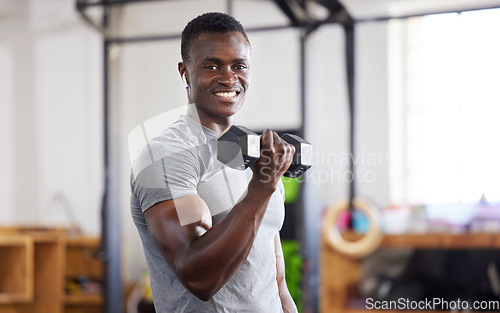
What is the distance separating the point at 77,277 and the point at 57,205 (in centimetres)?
46

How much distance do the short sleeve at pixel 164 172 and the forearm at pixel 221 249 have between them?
65mm

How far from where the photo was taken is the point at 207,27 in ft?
2.75

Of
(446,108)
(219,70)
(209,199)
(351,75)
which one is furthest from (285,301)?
(351,75)

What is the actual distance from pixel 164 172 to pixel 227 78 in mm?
152

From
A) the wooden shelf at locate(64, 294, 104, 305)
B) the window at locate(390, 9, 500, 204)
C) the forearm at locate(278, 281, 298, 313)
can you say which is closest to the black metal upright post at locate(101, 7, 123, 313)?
the wooden shelf at locate(64, 294, 104, 305)

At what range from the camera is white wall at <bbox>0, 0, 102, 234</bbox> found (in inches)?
152

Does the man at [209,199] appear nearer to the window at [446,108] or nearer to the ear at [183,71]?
the ear at [183,71]

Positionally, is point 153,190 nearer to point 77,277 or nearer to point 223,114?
point 223,114

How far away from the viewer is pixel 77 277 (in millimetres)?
3908

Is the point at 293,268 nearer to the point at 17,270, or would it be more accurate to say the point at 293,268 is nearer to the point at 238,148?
the point at 17,270

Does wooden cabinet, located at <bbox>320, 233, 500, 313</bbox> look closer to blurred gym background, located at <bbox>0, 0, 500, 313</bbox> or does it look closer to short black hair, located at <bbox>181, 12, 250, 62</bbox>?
blurred gym background, located at <bbox>0, 0, 500, 313</bbox>

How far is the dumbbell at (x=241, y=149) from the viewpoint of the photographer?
2.43ft

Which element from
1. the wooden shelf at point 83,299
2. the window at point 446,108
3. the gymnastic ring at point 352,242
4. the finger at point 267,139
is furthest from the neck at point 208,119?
the wooden shelf at point 83,299

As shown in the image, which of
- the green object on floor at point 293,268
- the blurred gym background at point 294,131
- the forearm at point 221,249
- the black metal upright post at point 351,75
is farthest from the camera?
the green object on floor at point 293,268
